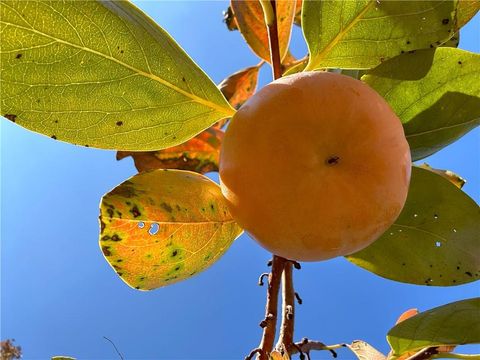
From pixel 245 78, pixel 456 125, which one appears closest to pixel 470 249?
pixel 456 125

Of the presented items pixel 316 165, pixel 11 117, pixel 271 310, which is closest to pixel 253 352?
pixel 271 310

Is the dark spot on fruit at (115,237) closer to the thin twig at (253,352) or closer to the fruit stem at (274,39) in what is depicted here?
the thin twig at (253,352)

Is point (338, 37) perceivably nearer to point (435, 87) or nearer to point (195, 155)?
point (435, 87)

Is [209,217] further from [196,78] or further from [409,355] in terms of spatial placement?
[409,355]

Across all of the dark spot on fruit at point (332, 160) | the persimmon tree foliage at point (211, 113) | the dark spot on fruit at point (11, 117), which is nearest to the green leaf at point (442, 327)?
the persimmon tree foliage at point (211, 113)

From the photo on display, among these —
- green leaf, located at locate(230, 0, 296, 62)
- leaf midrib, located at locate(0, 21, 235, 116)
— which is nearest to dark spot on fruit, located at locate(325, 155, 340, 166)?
leaf midrib, located at locate(0, 21, 235, 116)

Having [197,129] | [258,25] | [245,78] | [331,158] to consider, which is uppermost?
[245,78]

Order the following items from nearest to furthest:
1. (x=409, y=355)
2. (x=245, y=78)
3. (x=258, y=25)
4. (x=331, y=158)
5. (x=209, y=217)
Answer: (x=331, y=158) < (x=209, y=217) < (x=409, y=355) < (x=258, y=25) < (x=245, y=78)
